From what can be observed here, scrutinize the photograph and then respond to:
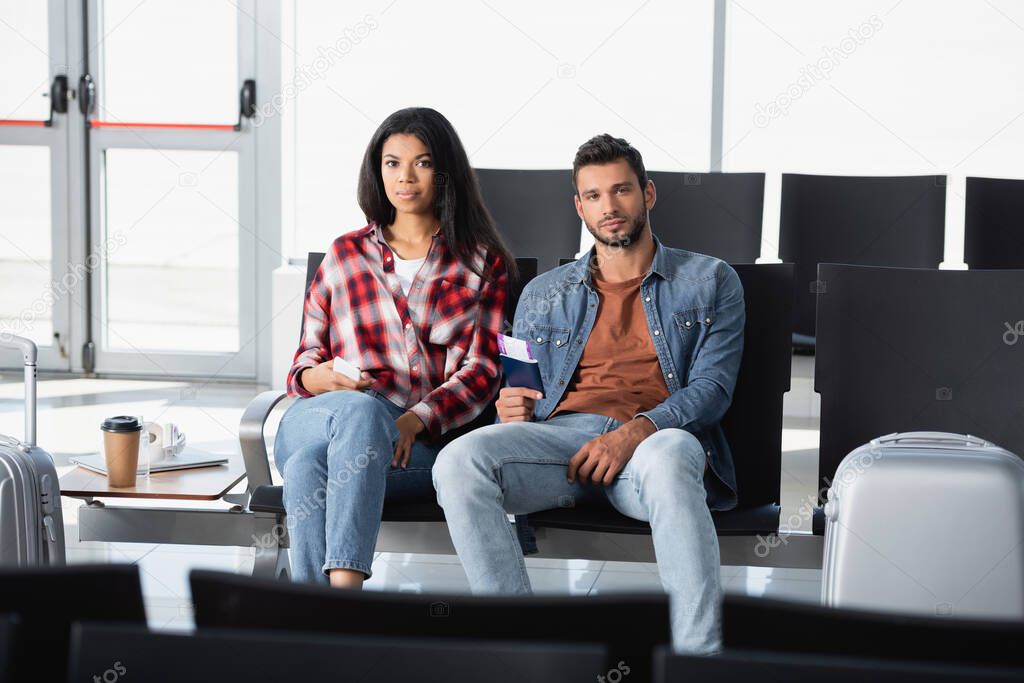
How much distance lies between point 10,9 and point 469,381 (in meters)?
3.74

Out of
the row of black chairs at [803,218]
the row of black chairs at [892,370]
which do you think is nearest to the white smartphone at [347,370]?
the row of black chairs at [892,370]

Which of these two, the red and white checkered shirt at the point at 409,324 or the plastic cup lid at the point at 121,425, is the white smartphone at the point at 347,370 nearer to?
the red and white checkered shirt at the point at 409,324

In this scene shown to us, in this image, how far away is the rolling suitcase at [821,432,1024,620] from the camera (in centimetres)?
143

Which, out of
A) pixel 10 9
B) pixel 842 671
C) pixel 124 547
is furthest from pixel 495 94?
pixel 842 671

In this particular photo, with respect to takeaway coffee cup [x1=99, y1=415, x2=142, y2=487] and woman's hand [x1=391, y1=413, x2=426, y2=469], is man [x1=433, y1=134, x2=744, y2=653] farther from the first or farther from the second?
takeaway coffee cup [x1=99, y1=415, x2=142, y2=487]

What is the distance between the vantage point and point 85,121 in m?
4.79

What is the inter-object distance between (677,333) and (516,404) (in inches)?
13.2

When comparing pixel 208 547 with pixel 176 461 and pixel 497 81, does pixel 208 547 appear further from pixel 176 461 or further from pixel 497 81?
pixel 497 81

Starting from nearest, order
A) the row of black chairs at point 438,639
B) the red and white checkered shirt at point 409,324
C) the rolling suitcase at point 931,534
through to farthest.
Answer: the row of black chairs at point 438,639, the rolling suitcase at point 931,534, the red and white checkered shirt at point 409,324

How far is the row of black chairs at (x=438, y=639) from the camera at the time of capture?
56 cm

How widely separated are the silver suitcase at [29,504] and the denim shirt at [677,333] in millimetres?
876

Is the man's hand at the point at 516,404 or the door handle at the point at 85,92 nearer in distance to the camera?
the man's hand at the point at 516,404

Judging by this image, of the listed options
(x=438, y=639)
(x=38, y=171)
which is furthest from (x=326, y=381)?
(x=38, y=171)

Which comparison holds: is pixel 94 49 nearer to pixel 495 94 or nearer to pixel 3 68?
pixel 3 68
